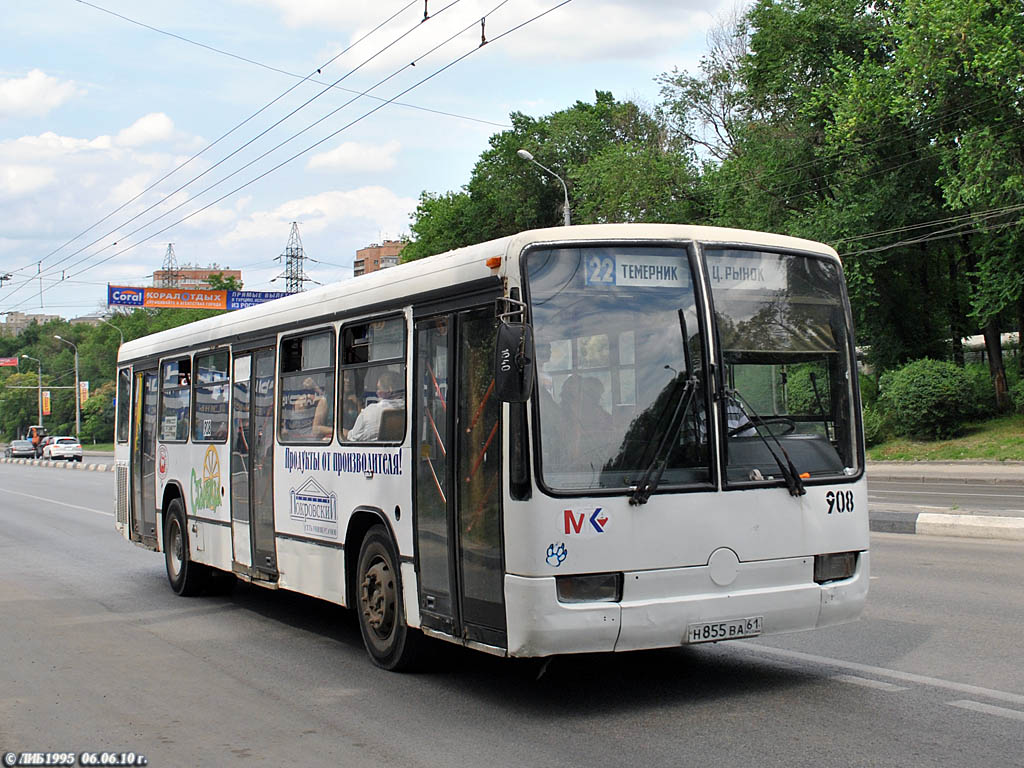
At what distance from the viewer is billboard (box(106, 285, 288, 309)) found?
5453cm

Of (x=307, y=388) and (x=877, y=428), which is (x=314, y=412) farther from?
(x=877, y=428)

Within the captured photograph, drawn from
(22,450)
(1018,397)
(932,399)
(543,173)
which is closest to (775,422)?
(932,399)

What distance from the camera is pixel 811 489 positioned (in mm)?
6863

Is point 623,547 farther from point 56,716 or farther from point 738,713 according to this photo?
point 56,716

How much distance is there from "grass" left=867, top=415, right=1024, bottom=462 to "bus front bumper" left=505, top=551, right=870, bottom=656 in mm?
24895

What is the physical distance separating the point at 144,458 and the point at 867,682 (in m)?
9.40

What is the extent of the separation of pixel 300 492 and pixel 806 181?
31.6 meters

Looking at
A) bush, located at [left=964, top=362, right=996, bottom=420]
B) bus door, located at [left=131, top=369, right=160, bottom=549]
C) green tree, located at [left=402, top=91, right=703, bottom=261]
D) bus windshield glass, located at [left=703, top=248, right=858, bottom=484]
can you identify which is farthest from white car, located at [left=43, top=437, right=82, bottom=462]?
bus windshield glass, located at [left=703, top=248, right=858, bottom=484]

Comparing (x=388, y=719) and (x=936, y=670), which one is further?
(x=936, y=670)

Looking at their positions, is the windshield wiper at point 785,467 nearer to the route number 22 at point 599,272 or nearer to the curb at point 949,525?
the route number 22 at point 599,272

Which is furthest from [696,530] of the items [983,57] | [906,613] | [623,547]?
[983,57]

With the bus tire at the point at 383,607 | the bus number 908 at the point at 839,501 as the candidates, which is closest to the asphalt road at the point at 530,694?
the bus tire at the point at 383,607

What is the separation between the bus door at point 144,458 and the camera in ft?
43.6

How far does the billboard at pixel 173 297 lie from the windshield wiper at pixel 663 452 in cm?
4920
